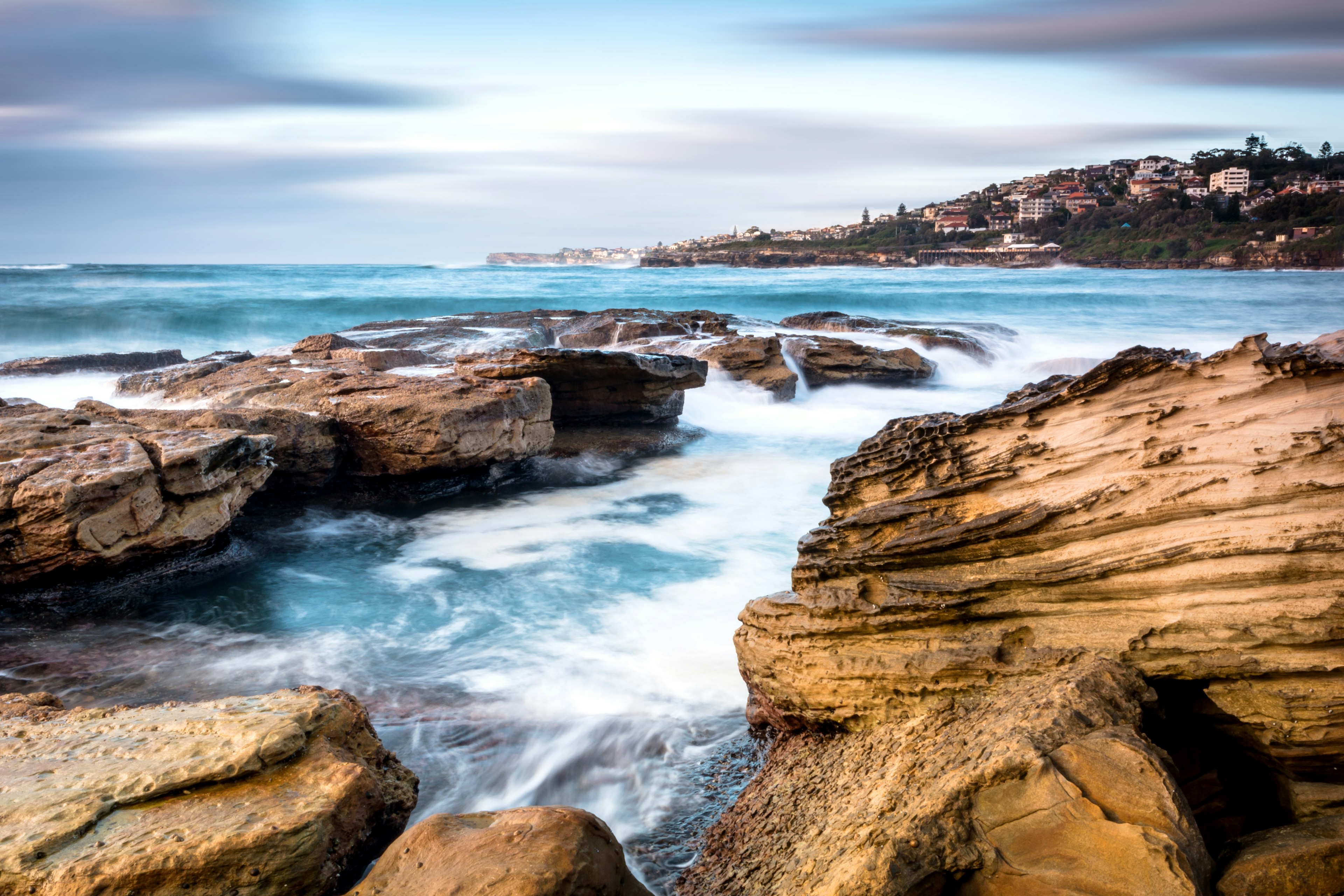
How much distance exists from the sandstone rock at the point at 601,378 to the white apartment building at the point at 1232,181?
60499mm

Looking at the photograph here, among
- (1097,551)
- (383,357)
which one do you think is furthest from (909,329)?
(1097,551)

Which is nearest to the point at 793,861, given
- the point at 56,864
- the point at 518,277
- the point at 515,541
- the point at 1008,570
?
the point at 1008,570

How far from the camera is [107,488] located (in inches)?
233

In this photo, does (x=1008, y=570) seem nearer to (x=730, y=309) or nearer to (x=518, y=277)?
(x=730, y=309)

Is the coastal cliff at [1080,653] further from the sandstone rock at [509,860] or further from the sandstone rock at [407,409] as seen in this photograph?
the sandstone rock at [407,409]

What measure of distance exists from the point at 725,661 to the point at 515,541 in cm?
332

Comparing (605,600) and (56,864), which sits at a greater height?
(56,864)

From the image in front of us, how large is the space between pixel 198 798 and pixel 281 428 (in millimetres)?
5956

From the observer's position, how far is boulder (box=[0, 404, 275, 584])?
579 centimetres

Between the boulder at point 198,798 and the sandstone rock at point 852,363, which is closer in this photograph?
the boulder at point 198,798

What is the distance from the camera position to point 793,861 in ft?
9.11

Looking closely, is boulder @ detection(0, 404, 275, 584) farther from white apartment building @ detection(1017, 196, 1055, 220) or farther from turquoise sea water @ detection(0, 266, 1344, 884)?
white apartment building @ detection(1017, 196, 1055, 220)

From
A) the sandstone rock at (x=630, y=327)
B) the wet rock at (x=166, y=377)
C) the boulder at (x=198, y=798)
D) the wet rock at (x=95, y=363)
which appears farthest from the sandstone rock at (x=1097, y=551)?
the wet rock at (x=95, y=363)

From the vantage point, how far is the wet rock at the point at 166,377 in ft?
34.1
